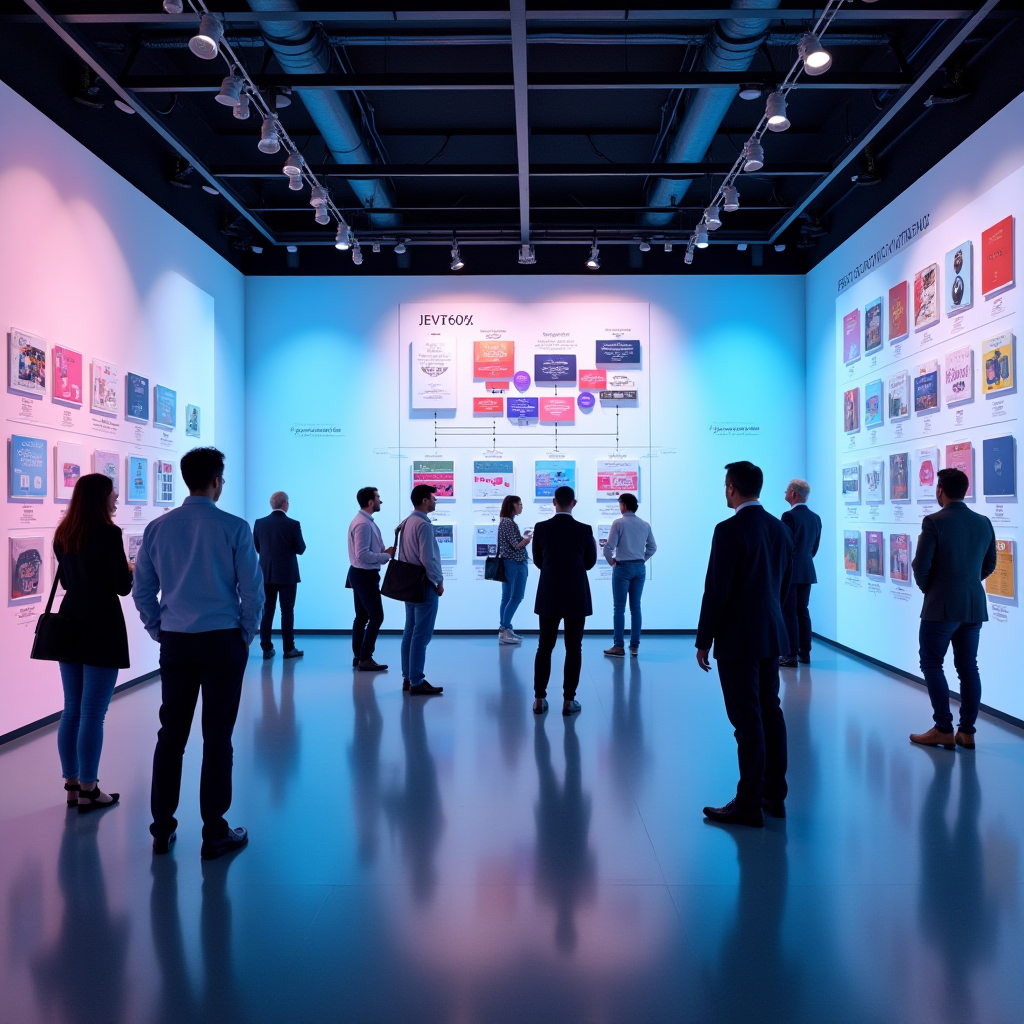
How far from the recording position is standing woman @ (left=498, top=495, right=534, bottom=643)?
8.20 meters

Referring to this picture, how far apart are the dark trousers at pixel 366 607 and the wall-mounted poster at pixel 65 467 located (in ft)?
8.02

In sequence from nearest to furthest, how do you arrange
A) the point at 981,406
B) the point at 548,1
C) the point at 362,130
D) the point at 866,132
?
1. the point at 548,1
2. the point at 981,406
3. the point at 866,132
4. the point at 362,130

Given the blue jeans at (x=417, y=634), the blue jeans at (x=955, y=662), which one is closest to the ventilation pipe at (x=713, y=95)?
the blue jeans at (x=955, y=662)

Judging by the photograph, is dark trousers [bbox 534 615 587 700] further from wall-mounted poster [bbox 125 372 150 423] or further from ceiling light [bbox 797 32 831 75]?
wall-mounted poster [bbox 125 372 150 423]

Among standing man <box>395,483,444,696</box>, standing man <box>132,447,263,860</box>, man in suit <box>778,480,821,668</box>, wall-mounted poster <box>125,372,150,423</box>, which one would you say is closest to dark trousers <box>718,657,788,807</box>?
standing man <box>132,447,263,860</box>

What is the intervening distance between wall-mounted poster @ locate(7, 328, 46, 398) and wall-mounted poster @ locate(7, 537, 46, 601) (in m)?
0.97

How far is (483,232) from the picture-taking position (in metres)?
9.27

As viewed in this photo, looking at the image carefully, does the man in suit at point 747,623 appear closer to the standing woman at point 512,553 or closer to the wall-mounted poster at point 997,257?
the wall-mounted poster at point 997,257

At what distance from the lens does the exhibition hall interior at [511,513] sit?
112 inches

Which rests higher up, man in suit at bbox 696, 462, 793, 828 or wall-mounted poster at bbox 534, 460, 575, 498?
wall-mounted poster at bbox 534, 460, 575, 498

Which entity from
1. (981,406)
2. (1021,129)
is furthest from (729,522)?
(1021,129)

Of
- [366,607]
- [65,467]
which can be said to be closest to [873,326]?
[366,607]

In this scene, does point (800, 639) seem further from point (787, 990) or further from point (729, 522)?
point (787, 990)

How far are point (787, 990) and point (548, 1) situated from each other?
5.31m
